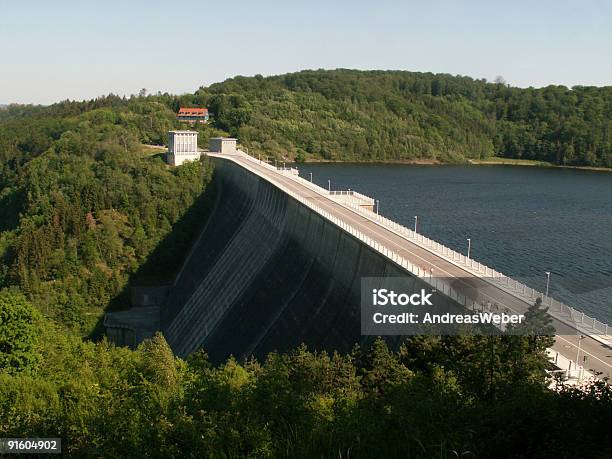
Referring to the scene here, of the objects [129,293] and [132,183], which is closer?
[129,293]

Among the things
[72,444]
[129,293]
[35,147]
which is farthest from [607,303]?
[35,147]

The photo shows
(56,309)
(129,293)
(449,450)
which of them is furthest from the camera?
(129,293)

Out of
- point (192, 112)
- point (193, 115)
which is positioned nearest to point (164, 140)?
point (193, 115)

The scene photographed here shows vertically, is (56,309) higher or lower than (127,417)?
lower

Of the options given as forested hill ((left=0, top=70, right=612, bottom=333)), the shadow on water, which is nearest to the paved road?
the shadow on water

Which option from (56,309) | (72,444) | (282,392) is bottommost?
(56,309)

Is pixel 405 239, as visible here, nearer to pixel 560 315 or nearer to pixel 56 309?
pixel 560 315

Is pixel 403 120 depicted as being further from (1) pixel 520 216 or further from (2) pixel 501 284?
(2) pixel 501 284
